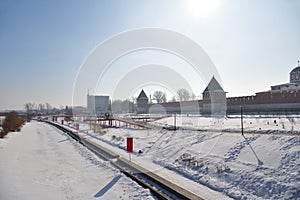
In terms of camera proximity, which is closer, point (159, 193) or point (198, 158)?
point (159, 193)

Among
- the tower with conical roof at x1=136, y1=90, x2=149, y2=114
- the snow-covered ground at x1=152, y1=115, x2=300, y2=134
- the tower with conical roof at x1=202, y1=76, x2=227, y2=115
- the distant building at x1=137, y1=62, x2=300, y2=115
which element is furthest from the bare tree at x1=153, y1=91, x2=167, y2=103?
the snow-covered ground at x1=152, y1=115, x2=300, y2=134

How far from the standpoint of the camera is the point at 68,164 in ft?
34.0

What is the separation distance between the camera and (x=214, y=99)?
41.8 metres

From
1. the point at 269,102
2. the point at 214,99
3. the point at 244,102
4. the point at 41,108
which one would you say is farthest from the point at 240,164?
the point at 41,108

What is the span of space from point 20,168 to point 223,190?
27.3ft

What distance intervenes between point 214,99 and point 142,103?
26.3 metres

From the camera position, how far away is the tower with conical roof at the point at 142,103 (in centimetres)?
6351

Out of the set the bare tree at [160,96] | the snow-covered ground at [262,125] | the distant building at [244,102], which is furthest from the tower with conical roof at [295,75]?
the bare tree at [160,96]

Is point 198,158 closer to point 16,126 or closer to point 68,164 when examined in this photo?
point 68,164

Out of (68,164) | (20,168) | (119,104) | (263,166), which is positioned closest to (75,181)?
(68,164)

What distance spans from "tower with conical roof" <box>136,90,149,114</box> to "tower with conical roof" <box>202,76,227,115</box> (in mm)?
23189

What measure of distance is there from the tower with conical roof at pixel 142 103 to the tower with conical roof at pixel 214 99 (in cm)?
2319

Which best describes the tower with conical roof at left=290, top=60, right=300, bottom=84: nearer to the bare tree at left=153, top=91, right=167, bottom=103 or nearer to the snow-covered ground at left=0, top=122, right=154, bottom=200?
the bare tree at left=153, top=91, right=167, bottom=103

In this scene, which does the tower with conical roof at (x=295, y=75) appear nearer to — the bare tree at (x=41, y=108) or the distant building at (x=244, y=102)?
the distant building at (x=244, y=102)
